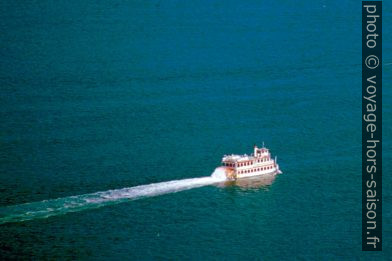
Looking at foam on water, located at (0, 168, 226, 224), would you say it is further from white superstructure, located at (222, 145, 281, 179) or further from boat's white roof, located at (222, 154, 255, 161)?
boat's white roof, located at (222, 154, 255, 161)

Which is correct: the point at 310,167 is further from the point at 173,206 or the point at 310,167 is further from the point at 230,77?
the point at 230,77


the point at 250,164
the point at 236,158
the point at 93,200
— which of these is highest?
the point at 236,158

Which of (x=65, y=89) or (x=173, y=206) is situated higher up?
(x=65, y=89)

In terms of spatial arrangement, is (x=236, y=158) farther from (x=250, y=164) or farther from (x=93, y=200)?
(x=93, y=200)

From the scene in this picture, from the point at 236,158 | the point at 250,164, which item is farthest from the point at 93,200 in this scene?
the point at 250,164

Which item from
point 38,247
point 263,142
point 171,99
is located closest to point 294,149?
point 263,142

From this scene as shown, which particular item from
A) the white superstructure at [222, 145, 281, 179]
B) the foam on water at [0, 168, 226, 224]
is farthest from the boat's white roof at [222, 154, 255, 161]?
the foam on water at [0, 168, 226, 224]

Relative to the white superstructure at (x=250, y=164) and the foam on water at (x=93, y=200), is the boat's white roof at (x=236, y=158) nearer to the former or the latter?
the white superstructure at (x=250, y=164)
